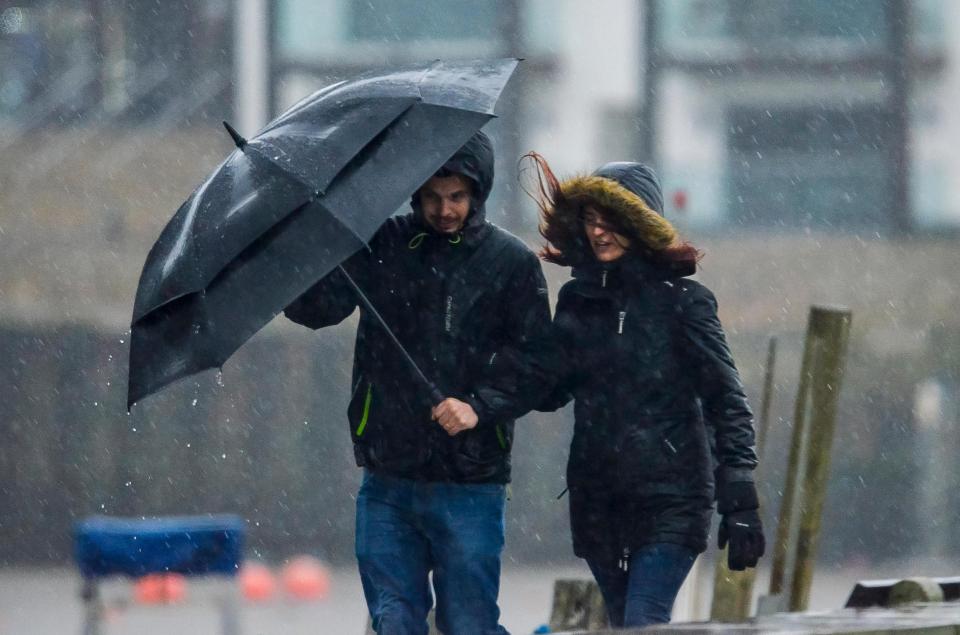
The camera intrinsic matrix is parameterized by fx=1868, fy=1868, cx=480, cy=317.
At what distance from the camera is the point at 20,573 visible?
15.8 meters

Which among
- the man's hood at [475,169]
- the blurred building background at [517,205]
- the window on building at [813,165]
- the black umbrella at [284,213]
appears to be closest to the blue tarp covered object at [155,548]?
the black umbrella at [284,213]

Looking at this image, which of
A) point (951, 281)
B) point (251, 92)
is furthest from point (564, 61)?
point (951, 281)

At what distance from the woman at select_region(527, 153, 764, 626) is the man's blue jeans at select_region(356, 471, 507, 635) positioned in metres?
0.26

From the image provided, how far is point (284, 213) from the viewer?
394cm

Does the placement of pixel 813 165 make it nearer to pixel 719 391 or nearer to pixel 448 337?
pixel 719 391

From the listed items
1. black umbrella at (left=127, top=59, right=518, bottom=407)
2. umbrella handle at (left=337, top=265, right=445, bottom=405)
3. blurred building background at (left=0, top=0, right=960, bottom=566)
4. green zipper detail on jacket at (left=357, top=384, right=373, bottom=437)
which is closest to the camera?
black umbrella at (left=127, top=59, right=518, bottom=407)

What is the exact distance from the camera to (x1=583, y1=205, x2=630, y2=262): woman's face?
4258 mm

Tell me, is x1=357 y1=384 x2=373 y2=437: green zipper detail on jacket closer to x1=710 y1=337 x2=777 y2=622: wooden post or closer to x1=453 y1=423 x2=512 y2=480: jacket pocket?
x1=453 y1=423 x2=512 y2=480: jacket pocket

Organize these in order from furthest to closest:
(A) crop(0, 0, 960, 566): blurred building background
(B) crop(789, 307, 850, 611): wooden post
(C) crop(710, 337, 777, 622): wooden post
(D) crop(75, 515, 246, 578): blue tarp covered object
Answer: (A) crop(0, 0, 960, 566): blurred building background
(D) crop(75, 515, 246, 578): blue tarp covered object
(C) crop(710, 337, 777, 622): wooden post
(B) crop(789, 307, 850, 611): wooden post

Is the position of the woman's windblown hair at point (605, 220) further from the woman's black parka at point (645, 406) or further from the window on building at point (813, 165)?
the window on building at point (813, 165)

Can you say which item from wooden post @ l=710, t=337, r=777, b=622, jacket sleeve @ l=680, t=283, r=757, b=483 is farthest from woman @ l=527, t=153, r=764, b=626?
wooden post @ l=710, t=337, r=777, b=622

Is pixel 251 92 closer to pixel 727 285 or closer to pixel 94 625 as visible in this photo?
pixel 727 285

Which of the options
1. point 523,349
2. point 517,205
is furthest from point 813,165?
point 523,349

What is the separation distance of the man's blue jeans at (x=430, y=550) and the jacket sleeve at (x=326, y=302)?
1.21 ft
